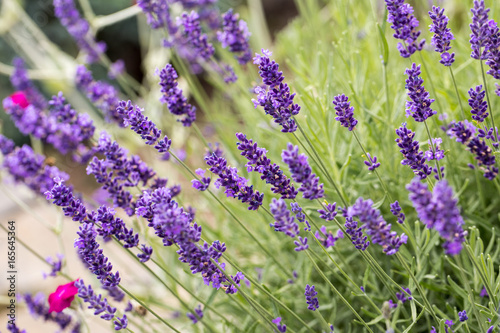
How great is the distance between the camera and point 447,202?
839 mm

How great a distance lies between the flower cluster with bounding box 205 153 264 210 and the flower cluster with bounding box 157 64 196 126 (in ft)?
1.11

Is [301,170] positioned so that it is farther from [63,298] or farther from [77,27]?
[77,27]

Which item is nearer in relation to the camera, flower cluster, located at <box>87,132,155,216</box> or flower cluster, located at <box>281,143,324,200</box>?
flower cluster, located at <box>281,143,324,200</box>

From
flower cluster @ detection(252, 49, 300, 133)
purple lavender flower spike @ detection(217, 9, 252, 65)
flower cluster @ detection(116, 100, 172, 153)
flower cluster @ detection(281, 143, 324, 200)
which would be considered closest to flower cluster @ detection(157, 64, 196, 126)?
flower cluster @ detection(116, 100, 172, 153)

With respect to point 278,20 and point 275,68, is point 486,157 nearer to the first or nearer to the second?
point 275,68

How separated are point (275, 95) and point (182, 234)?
1.35ft

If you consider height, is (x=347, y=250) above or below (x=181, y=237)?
above

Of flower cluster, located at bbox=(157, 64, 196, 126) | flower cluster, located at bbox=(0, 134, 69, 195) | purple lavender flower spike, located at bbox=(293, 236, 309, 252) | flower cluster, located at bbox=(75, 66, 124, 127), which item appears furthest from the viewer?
flower cluster, located at bbox=(75, 66, 124, 127)

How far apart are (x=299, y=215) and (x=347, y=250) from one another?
0.87 m

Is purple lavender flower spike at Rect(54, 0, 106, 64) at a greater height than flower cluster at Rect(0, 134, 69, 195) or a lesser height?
greater

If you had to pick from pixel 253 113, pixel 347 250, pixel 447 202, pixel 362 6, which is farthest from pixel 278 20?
pixel 447 202

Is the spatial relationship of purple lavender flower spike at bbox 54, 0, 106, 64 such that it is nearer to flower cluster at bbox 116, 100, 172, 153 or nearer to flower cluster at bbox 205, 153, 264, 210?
flower cluster at bbox 116, 100, 172, 153

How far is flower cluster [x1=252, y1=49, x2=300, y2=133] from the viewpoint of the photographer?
4.02 feet

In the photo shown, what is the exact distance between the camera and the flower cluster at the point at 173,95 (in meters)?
1.47
